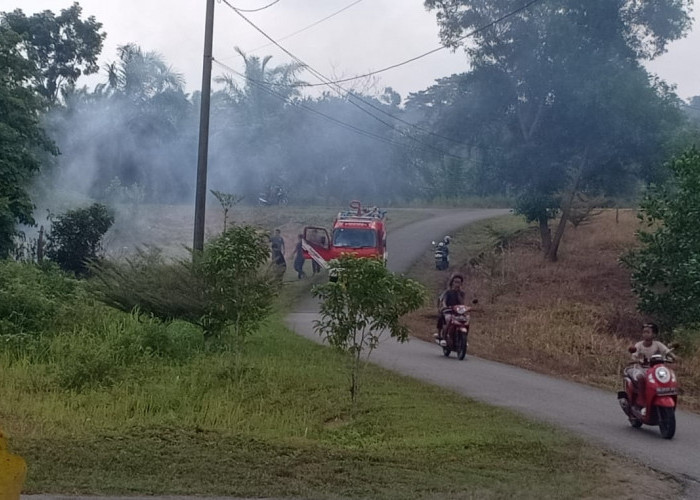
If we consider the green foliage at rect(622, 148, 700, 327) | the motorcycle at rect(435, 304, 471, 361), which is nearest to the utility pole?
the motorcycle at rect(435, 304, 471, 361)

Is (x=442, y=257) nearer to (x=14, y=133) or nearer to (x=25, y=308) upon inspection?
(x=14, y=133)

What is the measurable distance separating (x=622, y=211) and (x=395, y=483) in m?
41.9

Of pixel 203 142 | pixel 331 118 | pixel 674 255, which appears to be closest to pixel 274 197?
pixel 331 118

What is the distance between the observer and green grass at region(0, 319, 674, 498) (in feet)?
24.6

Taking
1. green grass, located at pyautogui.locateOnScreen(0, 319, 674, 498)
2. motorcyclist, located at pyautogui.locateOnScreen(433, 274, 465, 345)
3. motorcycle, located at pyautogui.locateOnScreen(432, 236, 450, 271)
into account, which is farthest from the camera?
motorcycle, located at pyautogui.locateOnScreen(432, 236, 450, 271)

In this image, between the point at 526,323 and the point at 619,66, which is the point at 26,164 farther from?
the point at 619,66

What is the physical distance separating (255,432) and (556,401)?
472cm

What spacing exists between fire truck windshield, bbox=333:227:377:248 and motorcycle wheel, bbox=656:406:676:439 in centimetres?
2228

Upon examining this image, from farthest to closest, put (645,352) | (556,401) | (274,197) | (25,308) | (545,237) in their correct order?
(274,197) → (545,237) → (25,308) → (556,401) → (645,352)

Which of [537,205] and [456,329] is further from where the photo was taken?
[537,205]

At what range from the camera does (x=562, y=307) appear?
81.7ft

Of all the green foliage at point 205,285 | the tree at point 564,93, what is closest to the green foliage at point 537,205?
the tree at point 564,93

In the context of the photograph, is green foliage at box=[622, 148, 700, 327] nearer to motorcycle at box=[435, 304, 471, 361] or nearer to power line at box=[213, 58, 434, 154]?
motorcycle at box=[435, 304, 471, 361]

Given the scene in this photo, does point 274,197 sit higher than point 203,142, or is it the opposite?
point 274,197
